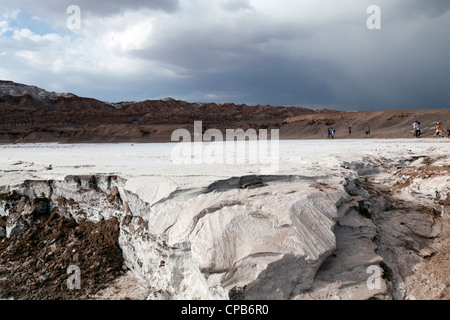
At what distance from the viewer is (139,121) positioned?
39.2m

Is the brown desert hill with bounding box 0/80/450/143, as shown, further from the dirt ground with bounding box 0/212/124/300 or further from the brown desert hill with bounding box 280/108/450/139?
the dirt ground with bounding box 0/212/124/300

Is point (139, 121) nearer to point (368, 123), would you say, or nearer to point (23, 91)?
point (23, 91)

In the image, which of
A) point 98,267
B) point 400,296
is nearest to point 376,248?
point 400,296

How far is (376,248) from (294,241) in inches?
43.8

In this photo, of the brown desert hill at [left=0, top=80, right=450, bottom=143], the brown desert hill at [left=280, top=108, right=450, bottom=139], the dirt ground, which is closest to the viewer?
the dirt ground

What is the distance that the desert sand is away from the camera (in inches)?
104

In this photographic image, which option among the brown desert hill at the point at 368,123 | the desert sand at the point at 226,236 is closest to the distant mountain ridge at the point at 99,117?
the brown desert hill at the point at 368,123

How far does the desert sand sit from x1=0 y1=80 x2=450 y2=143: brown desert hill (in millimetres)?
17945

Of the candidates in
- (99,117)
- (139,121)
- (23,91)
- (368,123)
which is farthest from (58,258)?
(23,91)

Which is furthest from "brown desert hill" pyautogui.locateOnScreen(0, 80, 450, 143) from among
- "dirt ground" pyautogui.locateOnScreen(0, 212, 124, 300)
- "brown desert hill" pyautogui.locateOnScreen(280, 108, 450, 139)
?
"dirt ground" pyautogui.locateOnScreen(0, 212, 124, 300)

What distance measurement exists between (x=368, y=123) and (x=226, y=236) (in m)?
29.0

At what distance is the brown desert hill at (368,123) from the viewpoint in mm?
23438

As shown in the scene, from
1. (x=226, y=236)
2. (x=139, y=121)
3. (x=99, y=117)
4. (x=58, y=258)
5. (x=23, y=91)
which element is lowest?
(x=58, y=258)
